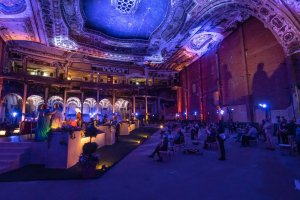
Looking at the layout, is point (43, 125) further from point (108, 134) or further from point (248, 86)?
point (248, 86)

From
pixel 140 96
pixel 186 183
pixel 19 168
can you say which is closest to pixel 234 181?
pixel 186 183

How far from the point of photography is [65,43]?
21.1 metres

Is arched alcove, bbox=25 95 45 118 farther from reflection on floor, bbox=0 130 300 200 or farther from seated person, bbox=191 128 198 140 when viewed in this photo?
reflection on floor, bbox=0 130 300 200

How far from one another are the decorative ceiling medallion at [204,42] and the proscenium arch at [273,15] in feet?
15.6

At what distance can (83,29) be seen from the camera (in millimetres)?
19594

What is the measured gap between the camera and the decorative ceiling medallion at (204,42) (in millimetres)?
20641

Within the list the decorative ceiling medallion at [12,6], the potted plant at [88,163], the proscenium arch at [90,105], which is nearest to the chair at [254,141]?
the potted plant at [88,163]

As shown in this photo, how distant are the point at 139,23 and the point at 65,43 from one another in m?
9.27

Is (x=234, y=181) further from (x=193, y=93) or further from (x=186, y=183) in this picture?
(x=193, y=93)

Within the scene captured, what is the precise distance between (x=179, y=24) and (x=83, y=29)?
1065 centimetres

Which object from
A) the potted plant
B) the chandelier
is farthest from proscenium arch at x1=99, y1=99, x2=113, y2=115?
the potted plant

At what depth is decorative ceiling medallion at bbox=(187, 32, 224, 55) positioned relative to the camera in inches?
813

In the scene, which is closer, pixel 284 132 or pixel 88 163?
pixel 88 163

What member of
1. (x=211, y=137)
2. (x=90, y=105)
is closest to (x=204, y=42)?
(x=211, y=137)
